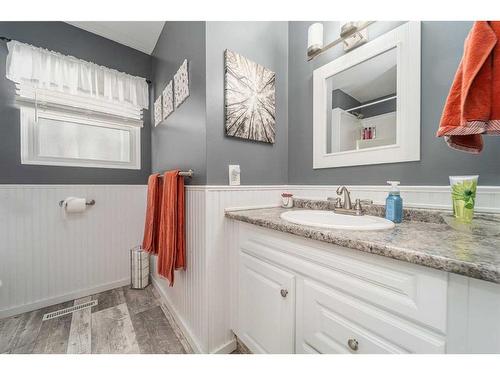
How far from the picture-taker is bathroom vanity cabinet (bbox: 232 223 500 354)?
408 millimetres

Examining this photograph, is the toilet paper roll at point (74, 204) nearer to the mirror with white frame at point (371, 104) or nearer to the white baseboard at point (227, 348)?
the white baseboard at point (227, 348)

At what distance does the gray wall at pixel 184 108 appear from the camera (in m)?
1.09

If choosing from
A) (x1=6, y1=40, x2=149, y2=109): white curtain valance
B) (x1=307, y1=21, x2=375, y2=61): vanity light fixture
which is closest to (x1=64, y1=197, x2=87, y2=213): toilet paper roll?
(x1=6, y1=40, x2=149, y2=109): white curtain valance

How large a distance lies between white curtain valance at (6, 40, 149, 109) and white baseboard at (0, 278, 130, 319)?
5.54 ft

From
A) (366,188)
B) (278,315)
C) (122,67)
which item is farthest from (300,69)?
(122,67)

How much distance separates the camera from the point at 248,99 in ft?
3.90

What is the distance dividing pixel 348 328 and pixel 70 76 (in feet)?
8.19

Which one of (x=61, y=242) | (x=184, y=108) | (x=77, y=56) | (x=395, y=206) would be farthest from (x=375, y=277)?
(x=77, y=56)

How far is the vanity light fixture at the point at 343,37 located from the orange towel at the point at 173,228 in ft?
3.72

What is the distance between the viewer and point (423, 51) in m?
0.86

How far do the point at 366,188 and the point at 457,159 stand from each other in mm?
357

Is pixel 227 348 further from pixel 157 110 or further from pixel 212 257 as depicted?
pixel 157 110

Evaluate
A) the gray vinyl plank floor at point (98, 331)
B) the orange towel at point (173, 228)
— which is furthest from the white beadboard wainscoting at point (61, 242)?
the orange towel at point (173, 228)

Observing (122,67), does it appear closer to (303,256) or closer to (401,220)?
(303,256)
